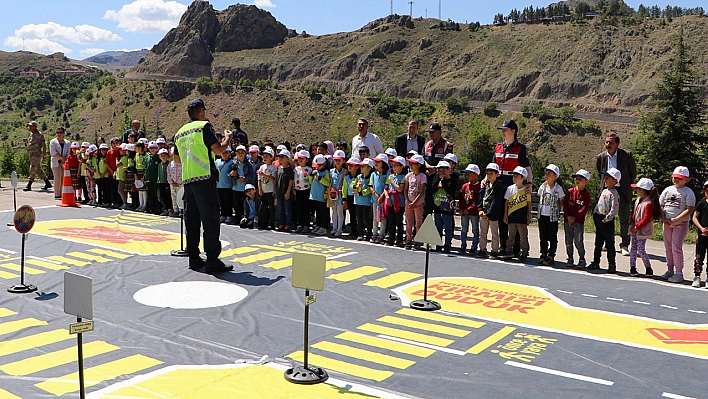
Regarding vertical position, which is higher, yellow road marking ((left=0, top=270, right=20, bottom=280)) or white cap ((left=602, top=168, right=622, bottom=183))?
white cap ((left=602, top=168, right=622, bottom=183))

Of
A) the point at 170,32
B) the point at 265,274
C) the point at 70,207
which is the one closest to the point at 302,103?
the point at 170,32

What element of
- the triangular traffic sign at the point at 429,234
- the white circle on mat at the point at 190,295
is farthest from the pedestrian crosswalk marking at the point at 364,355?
the triangular traffic sign at the point at 429,234

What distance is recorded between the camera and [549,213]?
466 inches

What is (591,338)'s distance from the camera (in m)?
7.73

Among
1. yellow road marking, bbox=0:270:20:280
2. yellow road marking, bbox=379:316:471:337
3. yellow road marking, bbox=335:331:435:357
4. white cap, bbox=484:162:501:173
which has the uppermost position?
white cap, bbox=484:162:501:173

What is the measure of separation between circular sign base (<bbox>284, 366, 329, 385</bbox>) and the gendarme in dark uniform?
4.75 metres

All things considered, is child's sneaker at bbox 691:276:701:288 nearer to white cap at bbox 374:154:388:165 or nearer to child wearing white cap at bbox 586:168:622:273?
child wearing white cap at bbox 586:168:622:273

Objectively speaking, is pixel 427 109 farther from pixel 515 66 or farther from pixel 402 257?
pixel 402 257

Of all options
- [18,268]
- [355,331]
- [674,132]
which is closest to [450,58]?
[674,132]

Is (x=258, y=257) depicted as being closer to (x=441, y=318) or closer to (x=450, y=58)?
(x=441, y=318)

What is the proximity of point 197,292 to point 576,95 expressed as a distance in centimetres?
12413

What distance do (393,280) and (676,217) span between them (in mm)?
4637

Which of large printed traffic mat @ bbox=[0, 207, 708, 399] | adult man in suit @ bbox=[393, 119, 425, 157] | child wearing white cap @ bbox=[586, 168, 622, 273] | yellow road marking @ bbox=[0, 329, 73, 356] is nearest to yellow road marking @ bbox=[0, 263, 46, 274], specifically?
large printed traffic mat @ bbox=[0, 207, 708, 399]

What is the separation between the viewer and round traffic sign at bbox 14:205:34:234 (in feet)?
30.3
